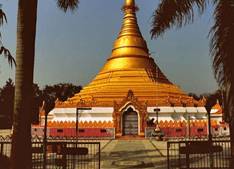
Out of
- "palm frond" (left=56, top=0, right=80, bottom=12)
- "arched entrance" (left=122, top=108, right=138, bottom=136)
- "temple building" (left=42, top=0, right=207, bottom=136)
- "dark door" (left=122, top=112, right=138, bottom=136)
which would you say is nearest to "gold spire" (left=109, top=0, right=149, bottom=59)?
"temple building" (left=42, top=0, right=207, bottom=136)

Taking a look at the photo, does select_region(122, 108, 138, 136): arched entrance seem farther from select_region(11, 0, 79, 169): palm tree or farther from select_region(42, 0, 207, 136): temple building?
select_region(11, 0, 79, 169): palm tree

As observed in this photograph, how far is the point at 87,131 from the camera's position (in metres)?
26.0

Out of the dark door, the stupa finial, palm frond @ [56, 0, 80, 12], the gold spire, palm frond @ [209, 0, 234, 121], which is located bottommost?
the dark door

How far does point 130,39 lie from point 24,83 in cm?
3236

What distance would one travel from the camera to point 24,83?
248 inches

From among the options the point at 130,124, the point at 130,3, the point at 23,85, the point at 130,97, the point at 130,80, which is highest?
the point at 130,3

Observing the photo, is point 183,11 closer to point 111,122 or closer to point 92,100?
point 111,122

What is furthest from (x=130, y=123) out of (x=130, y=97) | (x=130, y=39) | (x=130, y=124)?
(x=130, y=39)

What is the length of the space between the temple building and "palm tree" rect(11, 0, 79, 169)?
19.6 meters

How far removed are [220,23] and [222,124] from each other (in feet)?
76.8

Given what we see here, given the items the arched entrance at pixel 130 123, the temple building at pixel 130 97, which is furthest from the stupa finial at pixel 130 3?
the arched entrance at pixel 130 123

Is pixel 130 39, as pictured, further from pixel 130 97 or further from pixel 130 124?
pixel 130 124

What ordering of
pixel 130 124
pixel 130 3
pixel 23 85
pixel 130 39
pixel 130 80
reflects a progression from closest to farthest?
pixel 23 85 → pixel 130 124 → pixel 130 80 → pixel 130 39 → pixel 130 3

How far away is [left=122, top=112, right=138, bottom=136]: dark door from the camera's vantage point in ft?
88.6
